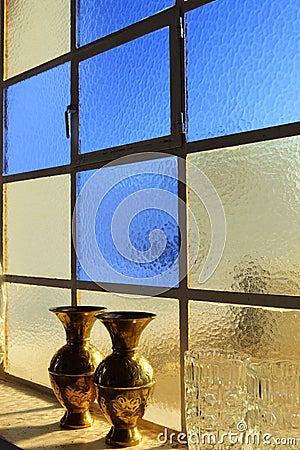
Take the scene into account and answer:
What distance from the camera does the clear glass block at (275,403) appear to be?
1.17 meters

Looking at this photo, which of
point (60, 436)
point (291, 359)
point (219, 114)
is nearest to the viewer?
point (291, 359)

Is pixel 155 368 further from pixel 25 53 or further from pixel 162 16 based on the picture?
pixel 25 53

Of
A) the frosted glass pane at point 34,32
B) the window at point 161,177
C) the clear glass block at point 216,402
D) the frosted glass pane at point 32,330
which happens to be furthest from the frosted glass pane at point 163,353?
the frosted glass pane at point 34,32

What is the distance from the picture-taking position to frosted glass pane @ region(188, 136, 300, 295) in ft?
4.38

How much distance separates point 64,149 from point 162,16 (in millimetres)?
580

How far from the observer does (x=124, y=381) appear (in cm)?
148

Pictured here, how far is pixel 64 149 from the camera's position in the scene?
2.06 meters

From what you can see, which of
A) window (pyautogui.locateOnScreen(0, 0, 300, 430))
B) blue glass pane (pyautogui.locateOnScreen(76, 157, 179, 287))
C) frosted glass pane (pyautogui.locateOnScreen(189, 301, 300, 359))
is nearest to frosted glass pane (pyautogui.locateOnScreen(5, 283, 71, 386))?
window (pyautogui.locateOnScreen(0, 0, 300, 430))

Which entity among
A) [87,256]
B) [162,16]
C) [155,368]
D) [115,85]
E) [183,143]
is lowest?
[155,368]

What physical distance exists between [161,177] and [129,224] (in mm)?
177

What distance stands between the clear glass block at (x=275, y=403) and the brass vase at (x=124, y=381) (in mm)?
329

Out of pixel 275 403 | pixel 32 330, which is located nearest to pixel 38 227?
pixel 32 330

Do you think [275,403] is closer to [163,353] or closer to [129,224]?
[163,353]

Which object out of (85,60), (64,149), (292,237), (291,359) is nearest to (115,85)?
(85,60)
